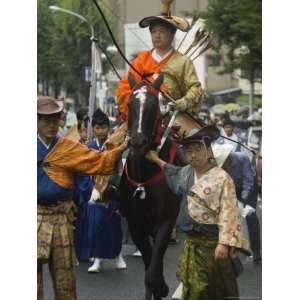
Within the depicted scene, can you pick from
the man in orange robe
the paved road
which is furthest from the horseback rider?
the paved road

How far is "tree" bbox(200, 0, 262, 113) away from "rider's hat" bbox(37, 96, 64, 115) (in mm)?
1258

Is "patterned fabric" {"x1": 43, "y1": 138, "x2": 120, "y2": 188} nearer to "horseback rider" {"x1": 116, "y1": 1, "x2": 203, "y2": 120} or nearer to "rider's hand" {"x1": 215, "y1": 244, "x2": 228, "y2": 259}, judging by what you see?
"horseback rider" {"x1": 116, "y1": 1, "x2": 203, "y2": 120}

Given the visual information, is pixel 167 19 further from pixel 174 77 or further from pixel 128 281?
pixel 128 281

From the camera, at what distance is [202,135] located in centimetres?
652

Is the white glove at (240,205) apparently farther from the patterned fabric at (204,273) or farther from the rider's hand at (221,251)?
the rider's hand at (221,251)

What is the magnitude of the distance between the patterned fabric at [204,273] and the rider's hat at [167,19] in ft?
5.06

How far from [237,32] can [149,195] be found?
64.3 inches

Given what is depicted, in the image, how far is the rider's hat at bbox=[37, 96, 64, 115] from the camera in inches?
263

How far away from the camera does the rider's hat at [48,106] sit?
Result: 667 centimetres

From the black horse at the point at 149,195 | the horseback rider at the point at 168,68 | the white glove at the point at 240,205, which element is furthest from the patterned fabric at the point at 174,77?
the white glove at the point at 240,205

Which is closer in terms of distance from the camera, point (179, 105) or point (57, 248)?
point (57, 248)

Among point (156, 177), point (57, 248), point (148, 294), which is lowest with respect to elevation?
point (148, 294)

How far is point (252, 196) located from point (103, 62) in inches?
58.2

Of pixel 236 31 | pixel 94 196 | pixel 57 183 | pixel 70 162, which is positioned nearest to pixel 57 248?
pixel 57 183
